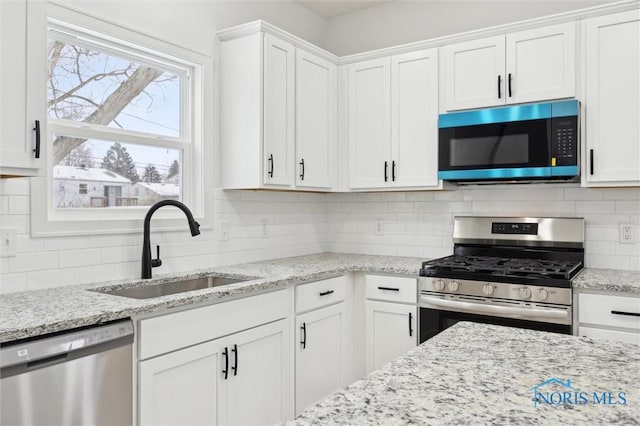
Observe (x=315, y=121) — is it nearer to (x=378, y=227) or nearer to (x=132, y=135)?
(x=378, y=227)

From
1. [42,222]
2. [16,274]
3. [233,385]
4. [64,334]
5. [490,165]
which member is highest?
[490,165]

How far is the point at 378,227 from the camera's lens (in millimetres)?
3771

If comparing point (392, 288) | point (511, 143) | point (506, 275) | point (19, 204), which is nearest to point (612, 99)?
point (511, 143)

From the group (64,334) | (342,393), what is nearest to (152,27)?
(64,334)

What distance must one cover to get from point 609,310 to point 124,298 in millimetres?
2203

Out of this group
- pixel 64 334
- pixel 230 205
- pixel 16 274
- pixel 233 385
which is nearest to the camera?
pixel 64 334

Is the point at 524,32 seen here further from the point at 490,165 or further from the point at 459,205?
the point at 459,205

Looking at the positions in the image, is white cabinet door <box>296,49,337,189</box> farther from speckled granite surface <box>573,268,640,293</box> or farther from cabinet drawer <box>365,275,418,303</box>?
speckled granite surface <box>573,268,640,293</box>

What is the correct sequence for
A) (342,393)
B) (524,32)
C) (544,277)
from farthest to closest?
(524,32) → (544,277) → (342,393)

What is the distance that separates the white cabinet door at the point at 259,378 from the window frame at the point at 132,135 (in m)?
0.79

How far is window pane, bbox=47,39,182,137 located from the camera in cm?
236

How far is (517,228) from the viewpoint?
10.4 feet

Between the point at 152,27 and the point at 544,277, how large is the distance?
7.92 feet

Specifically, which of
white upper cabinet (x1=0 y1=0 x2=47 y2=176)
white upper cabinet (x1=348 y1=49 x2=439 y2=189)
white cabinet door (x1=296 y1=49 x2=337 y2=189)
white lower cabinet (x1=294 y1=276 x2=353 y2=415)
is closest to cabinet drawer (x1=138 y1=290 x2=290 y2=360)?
white lower cabinet (x1=294 y1=276 x2=353 y2=415)
